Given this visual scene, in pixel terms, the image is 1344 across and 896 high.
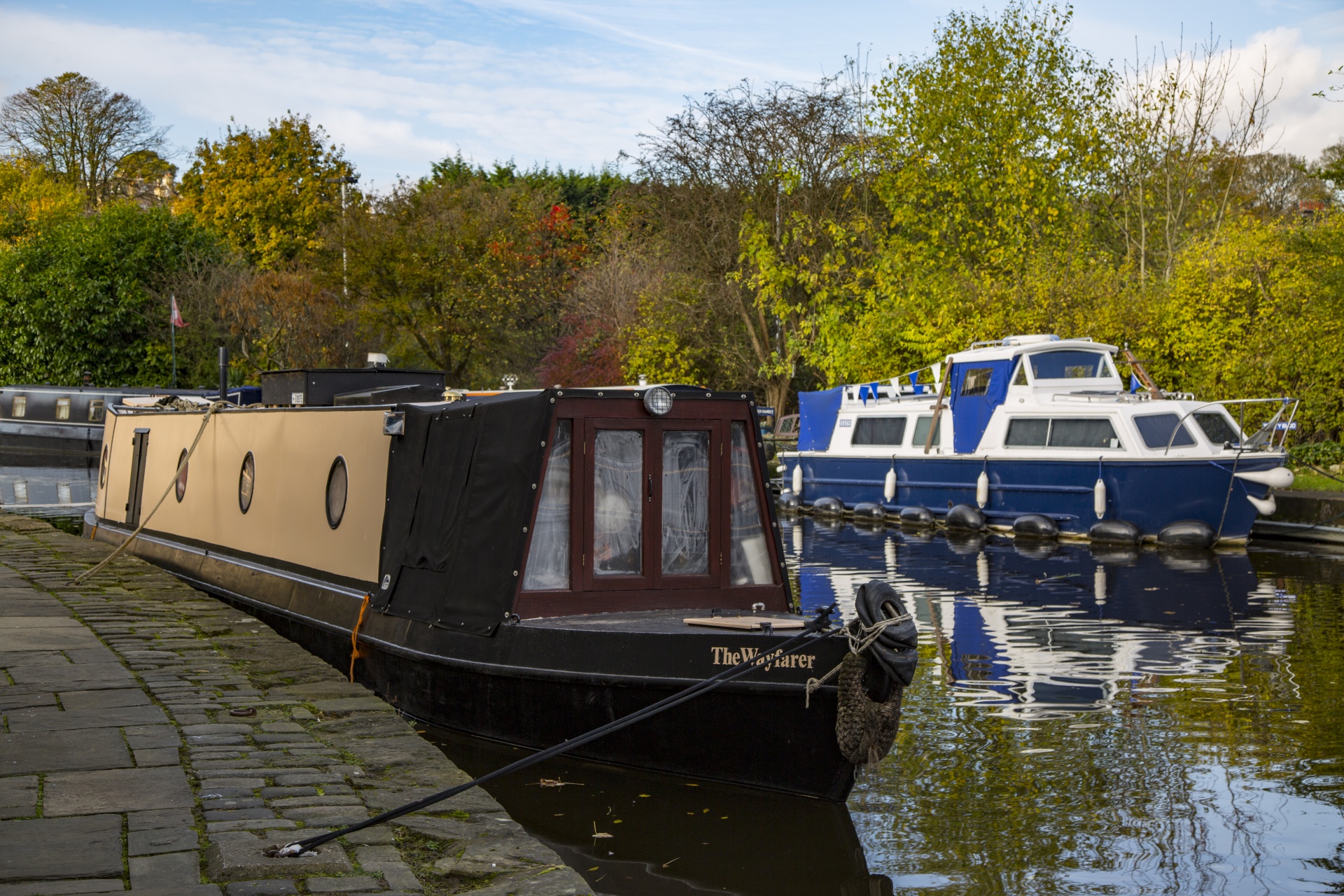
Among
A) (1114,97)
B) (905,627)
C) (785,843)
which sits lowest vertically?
(785,843)

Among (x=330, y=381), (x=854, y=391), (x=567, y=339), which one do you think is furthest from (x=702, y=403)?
(x=567, y=339)

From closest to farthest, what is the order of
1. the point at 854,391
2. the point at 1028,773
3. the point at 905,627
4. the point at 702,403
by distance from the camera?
the point at 905,627 < the point at 1028,773 < the point at 702,403 < the point at 854,391

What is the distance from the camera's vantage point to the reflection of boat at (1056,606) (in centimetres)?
1098

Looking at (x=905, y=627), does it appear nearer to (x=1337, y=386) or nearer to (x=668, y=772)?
(x=668, y=772)

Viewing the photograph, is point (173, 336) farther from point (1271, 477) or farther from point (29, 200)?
point (1271, 477)

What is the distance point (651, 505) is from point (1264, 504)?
14.2 m

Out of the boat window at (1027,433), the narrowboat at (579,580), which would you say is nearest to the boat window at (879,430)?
the boat window at (1027,433)

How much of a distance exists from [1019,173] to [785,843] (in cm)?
2689

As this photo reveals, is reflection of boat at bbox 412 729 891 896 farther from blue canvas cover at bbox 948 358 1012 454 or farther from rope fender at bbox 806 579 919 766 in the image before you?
blue canvas cover at bbox 948 358 1012 454

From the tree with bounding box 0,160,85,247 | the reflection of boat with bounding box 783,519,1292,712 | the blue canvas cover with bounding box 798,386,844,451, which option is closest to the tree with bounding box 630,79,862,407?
the blue canvas cover with bounding box 798,386,844,451

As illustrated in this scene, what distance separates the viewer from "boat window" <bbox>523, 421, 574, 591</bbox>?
26.7 feet

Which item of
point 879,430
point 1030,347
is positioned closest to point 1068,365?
point 1030,347

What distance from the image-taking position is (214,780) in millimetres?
5516

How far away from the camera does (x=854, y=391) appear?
27.3m
